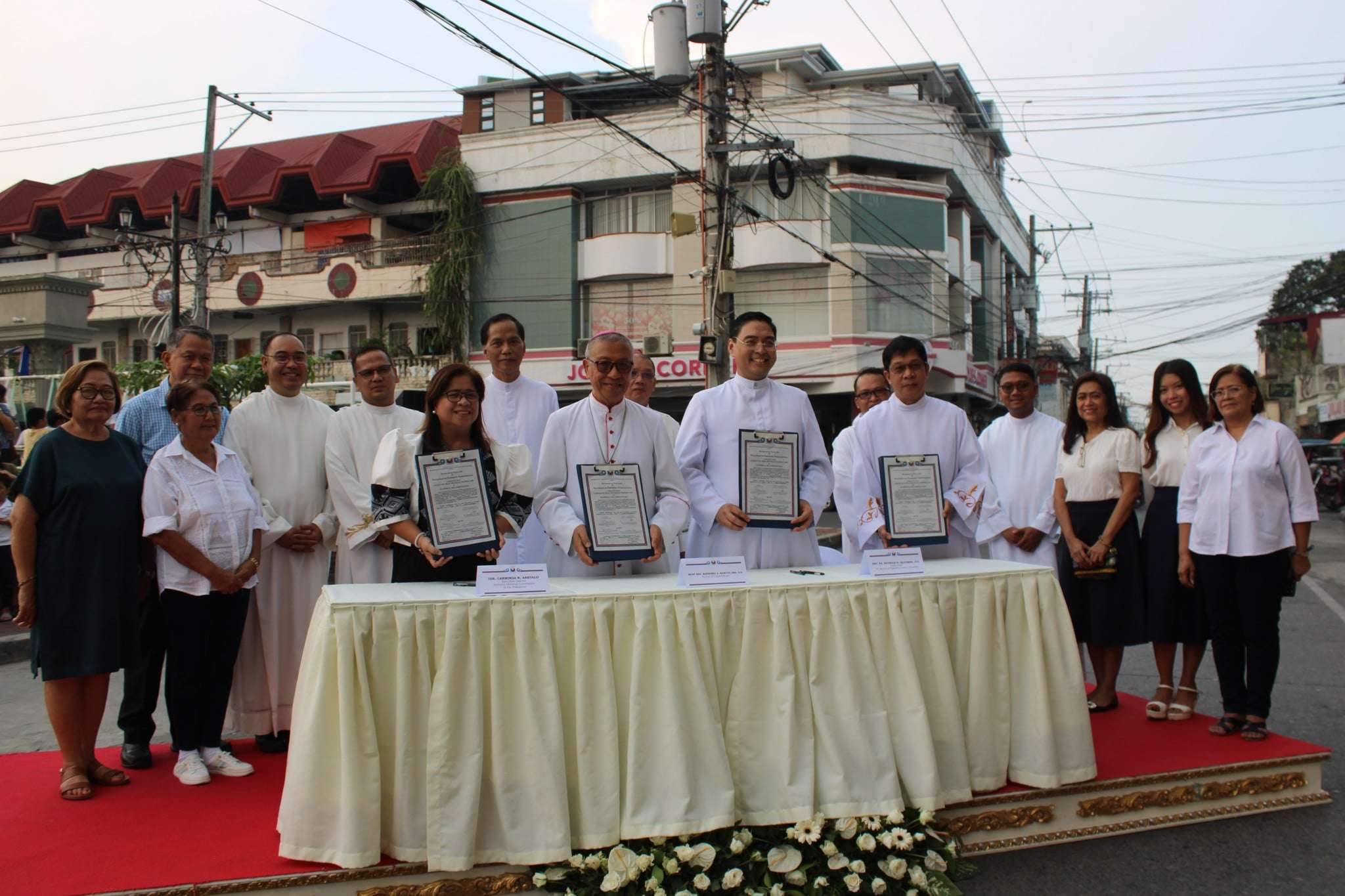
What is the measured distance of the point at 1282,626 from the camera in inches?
340

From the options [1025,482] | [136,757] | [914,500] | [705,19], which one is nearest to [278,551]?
[136,757]

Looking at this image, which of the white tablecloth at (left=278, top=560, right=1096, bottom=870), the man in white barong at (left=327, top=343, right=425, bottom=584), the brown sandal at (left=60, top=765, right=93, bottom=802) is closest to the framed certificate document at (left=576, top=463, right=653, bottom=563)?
the white tablecloth at (left=278, top=560, right=1096, bottom=870)

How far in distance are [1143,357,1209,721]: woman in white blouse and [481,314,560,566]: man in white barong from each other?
9.68 feet

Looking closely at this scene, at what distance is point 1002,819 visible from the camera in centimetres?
373

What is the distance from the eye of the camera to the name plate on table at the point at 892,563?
3.79m

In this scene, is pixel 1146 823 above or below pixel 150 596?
below

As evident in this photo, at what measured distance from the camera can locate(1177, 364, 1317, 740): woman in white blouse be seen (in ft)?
15.0

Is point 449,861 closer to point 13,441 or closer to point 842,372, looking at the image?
point 13,441

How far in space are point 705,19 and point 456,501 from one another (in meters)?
11.4

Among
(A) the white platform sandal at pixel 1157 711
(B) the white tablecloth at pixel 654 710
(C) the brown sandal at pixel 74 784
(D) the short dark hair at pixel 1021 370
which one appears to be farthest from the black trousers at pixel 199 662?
(A) the white platform sandal at pixel 1157 711

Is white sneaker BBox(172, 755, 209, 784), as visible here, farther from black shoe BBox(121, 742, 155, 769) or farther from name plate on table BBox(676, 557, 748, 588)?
name plate on table BBox(676, 557, 748, 588)

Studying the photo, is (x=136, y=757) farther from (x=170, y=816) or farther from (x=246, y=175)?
(x=246, y=175)

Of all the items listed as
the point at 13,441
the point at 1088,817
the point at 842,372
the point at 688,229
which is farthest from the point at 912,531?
the point at 842,372

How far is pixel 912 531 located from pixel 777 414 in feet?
2.61
